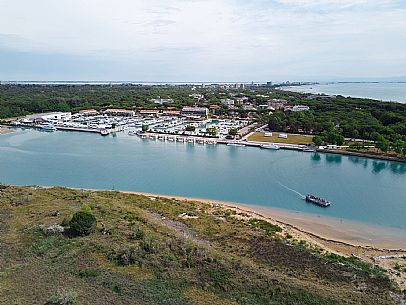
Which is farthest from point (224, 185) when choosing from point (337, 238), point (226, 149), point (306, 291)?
point (306, 291)

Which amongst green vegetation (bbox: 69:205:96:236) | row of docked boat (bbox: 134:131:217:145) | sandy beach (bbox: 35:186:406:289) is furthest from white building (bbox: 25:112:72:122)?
green vegetation (bbox: 69:205:96:236)

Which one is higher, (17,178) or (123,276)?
(123,276)

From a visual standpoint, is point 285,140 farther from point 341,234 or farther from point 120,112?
point 120,112

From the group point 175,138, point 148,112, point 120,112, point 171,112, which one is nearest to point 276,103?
point 171,112

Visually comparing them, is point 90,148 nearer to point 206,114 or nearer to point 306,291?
point 206,114

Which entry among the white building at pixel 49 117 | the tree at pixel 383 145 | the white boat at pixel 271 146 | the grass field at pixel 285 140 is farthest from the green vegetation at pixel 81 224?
the white building at pixel 49 117

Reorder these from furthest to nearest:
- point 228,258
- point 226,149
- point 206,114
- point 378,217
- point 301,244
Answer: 1. point 206,114
2. point 226,149
3. point 378,217
4. point 301,244
5. point 228,258
